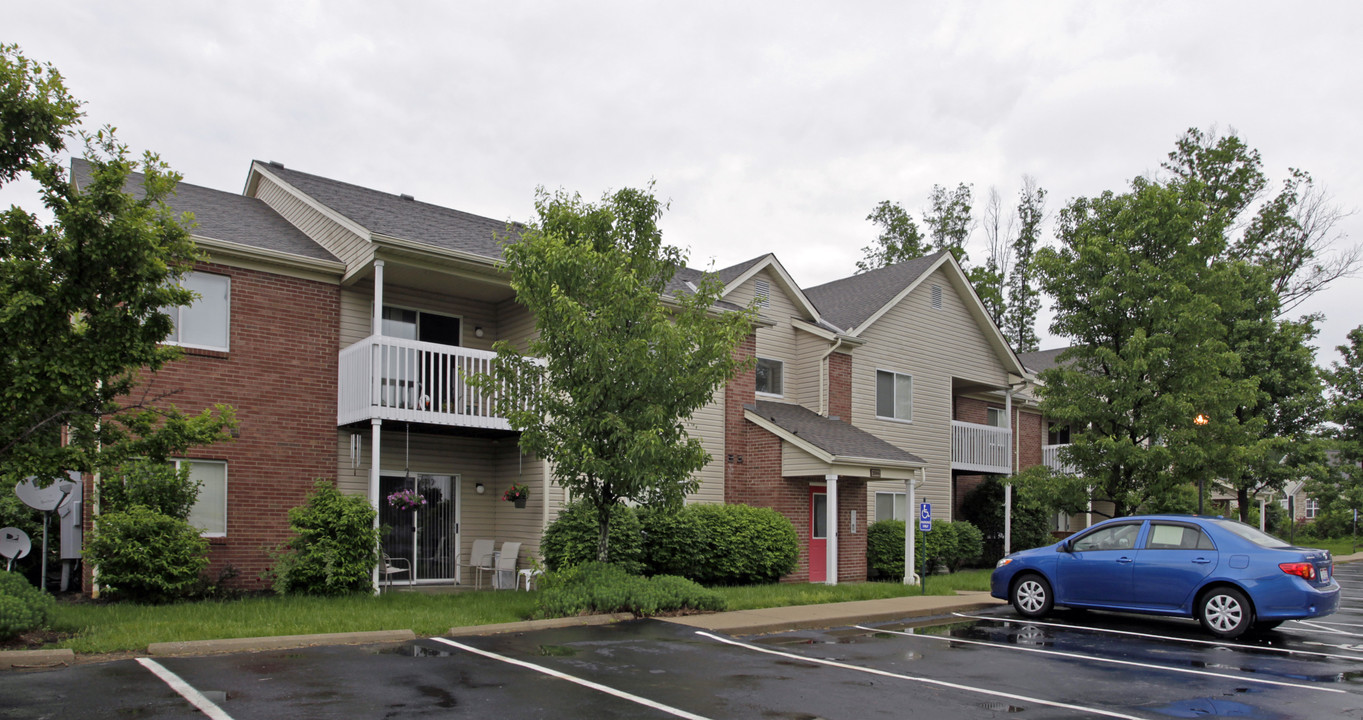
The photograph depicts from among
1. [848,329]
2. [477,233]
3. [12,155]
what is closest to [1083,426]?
[848,329]

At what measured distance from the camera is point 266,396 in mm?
15938

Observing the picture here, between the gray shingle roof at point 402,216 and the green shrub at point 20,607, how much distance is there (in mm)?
7271

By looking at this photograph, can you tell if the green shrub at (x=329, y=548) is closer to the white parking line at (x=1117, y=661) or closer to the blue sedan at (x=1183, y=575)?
the white parking line at (x=1117, y=661)

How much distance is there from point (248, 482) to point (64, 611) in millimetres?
4165

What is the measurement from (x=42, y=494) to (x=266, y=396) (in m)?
3.36

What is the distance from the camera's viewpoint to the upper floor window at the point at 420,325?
17.7 meters

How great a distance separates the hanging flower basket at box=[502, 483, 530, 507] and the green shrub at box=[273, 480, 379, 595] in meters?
2.76

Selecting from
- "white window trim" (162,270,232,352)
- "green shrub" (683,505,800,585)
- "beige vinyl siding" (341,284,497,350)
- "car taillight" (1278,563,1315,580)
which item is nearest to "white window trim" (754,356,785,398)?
"green shrub" (683,505,800,585)

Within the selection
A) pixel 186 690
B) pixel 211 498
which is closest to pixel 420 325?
pixel 211 498

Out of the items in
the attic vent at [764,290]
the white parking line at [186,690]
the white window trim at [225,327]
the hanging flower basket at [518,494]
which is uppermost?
the attic vent at [764,290]

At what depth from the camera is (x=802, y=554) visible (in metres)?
21.5

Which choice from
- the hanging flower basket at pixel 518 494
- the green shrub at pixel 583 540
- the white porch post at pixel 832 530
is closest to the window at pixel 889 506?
the white porch post at pixel 832 530

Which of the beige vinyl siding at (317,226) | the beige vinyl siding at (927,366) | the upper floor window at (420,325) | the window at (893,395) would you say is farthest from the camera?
the window at (893,395)

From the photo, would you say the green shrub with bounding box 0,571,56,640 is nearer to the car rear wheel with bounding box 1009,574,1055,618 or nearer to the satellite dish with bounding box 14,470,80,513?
the satellite dish with bounding box 14,470,80,513
